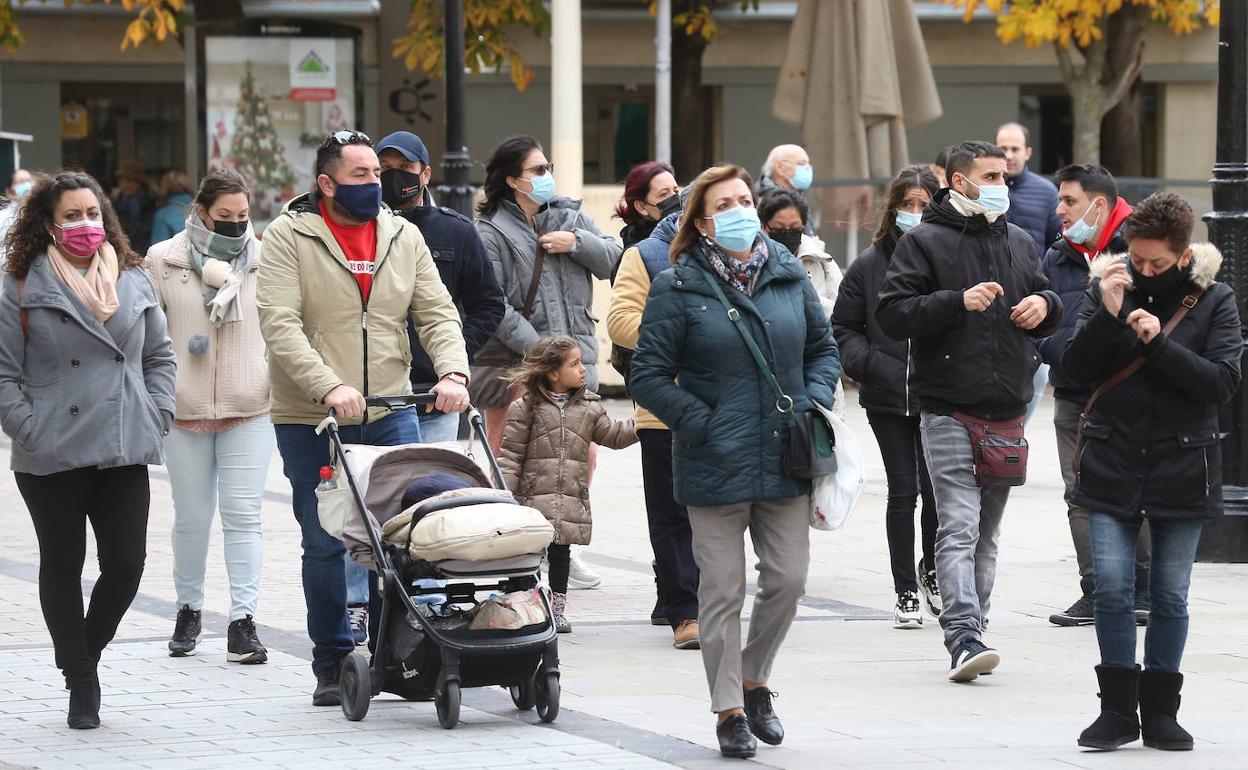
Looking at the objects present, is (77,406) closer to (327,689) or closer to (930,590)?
(327,689)

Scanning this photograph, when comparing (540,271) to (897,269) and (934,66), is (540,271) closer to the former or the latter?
(897,269)

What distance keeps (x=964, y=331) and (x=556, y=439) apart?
78.4 inches

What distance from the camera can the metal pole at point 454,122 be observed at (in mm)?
13539

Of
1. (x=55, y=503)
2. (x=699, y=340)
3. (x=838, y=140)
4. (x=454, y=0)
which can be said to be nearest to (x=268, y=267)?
(x=55, y=503)

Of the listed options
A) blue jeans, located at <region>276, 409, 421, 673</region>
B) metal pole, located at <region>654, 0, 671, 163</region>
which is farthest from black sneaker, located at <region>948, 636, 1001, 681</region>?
metal pole, located at <region>654, 0, 671, 163</region>

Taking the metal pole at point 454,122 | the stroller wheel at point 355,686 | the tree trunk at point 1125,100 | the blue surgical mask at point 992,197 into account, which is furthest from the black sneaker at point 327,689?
the tree trunk at point 1125,100

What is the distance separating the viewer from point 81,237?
6.90 metres

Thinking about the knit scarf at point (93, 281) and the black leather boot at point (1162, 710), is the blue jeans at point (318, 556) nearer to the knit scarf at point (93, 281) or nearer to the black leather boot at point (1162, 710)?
the knit scarf at point (93, 281)

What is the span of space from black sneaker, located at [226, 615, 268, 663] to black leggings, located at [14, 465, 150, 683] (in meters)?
0.94

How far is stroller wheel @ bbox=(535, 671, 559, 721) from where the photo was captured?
679 centimetres

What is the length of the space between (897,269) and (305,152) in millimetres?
13764

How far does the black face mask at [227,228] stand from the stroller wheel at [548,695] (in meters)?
2.40

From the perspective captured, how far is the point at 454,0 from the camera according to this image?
13.6 metres

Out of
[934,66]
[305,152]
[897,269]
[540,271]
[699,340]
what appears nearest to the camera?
[699,340]
